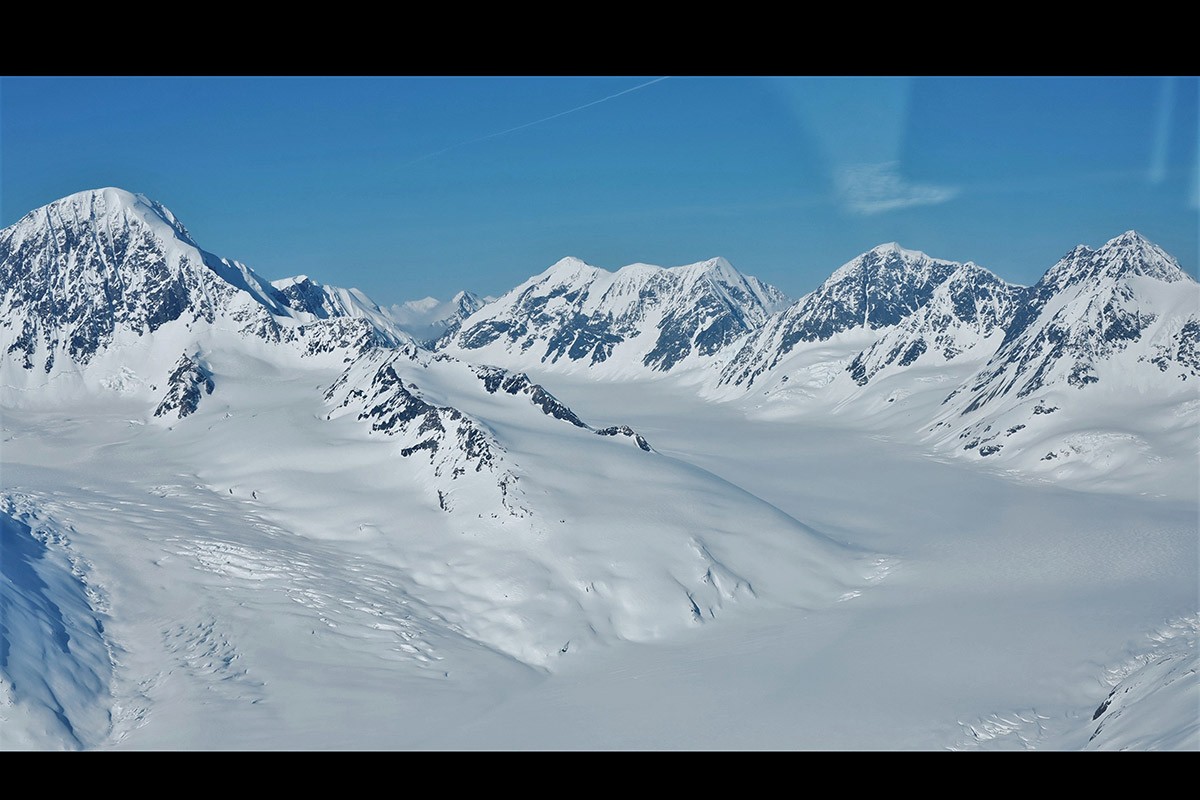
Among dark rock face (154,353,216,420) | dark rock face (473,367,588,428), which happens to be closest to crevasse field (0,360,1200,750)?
dark rock face (473,367,588,428)

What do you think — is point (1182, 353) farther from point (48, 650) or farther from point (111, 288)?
point (111, 288)

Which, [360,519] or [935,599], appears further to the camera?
[360,519]

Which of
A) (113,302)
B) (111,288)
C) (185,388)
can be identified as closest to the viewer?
(185,388)

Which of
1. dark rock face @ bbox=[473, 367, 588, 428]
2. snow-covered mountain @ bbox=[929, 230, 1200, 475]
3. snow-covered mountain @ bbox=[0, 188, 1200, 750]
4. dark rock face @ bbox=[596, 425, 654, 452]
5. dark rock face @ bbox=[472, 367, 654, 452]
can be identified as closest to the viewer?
snow-covered mountain @ bbox=[0, 188, 1200, 750]

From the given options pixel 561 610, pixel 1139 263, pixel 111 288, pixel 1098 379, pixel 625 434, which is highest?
pixel 1139 263

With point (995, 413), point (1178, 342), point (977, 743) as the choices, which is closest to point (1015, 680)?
point (977, 743)

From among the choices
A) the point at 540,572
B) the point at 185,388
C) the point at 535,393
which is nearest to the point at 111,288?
the point at 185,388

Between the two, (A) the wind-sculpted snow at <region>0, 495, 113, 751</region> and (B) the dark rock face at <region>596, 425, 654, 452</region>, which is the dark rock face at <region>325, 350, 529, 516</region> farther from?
(A) the wind-sculpted snow at <region>0, 495, 113, 751</region>

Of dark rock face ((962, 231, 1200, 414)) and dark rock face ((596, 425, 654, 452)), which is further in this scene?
dark rock face ((962, 231, 1200, 414))

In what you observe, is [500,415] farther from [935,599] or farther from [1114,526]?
[1114,526]
